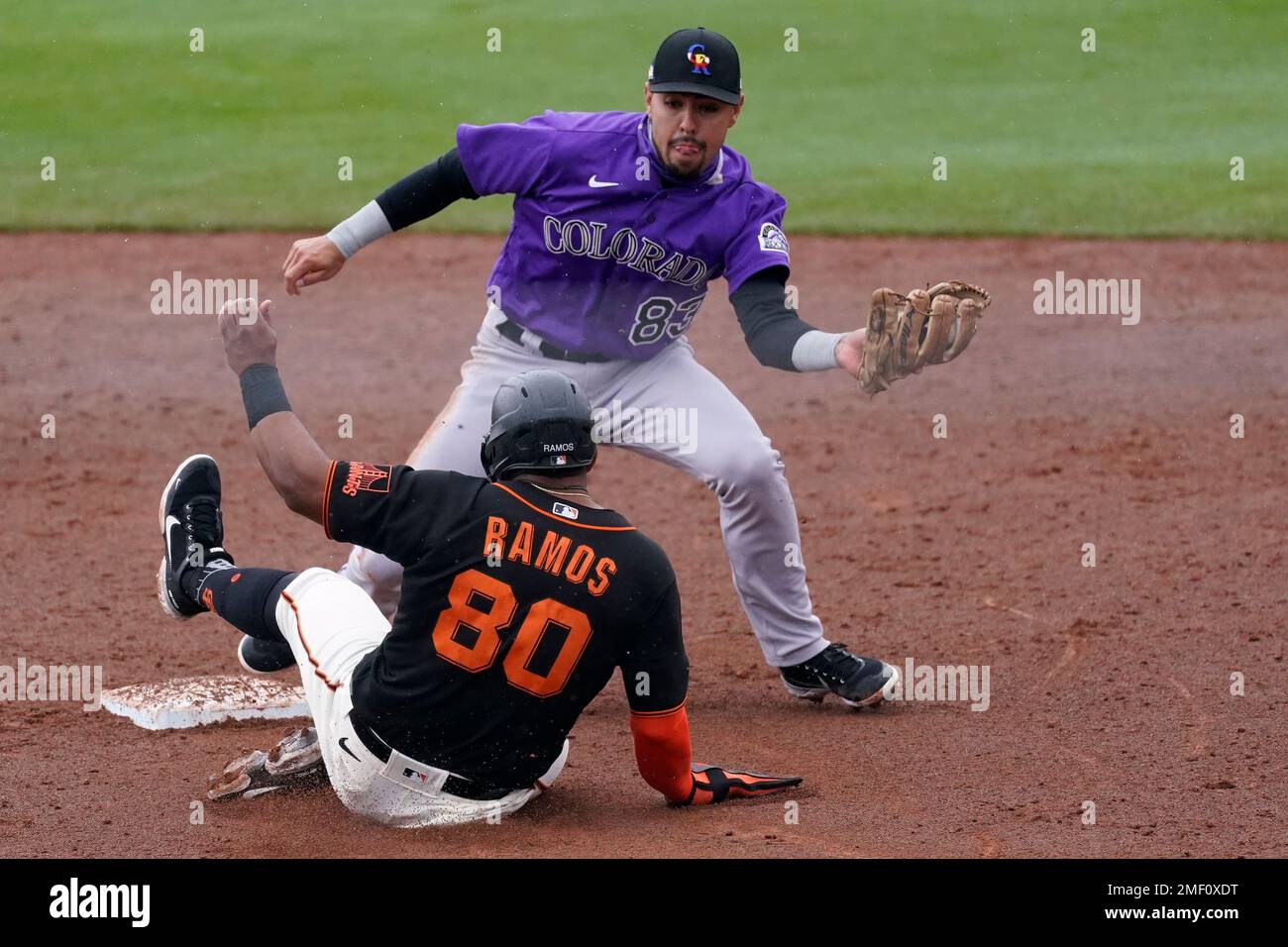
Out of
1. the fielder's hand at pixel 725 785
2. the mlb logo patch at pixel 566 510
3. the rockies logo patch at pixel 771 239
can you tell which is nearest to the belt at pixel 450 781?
the fielder's hand at pixel 725 785

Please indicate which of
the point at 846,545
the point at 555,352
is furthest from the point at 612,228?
the point at 846,545

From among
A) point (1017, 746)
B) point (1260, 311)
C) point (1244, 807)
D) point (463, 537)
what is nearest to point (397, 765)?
point (463, 537)

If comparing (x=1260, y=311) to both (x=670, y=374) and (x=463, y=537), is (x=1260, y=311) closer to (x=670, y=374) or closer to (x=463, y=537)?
(x=670, y=374)

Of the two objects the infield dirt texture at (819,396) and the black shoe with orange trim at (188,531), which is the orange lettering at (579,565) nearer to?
the infield dirt texture at (819,396)

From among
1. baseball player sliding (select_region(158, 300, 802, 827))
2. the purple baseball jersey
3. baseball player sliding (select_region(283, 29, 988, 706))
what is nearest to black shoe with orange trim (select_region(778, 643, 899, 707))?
baseball player sliding (select_region(283, 29, 988, 706))

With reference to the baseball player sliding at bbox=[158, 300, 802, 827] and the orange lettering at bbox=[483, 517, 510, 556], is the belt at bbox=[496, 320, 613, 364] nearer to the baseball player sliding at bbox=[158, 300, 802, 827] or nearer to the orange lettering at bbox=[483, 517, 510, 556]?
the baseball player sliding at bbox=[158, 300, 802, 827]
